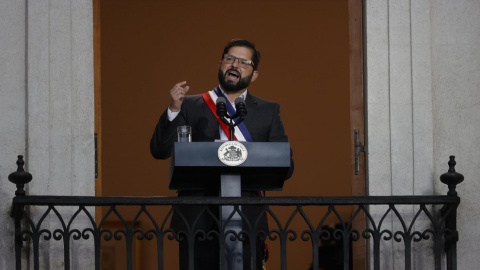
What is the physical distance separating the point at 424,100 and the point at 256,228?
5.53 ft

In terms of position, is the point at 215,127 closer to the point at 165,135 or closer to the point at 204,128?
the point at 204,128

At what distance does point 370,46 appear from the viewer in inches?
322

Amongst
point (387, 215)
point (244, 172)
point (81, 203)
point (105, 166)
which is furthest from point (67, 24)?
point (105, 166)

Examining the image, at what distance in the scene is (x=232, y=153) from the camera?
669 centimetres

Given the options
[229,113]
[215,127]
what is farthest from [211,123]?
[229,113]

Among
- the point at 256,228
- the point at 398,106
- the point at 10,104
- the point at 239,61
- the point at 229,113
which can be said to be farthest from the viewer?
the point at 398,106

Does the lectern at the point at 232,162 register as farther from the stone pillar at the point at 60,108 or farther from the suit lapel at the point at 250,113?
the stone pillar at the point at 60,108

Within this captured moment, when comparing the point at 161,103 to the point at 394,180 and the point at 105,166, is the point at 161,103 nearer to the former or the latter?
the point at 105,166

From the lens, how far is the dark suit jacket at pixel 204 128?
23.6ft

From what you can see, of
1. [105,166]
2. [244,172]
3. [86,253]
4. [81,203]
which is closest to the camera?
[244,172]

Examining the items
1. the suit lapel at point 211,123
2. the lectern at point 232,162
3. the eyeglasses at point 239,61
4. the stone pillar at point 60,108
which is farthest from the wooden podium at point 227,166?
the stone pillar at point 60,108

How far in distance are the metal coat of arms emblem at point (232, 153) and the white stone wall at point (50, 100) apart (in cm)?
151

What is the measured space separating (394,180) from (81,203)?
6.80 ft

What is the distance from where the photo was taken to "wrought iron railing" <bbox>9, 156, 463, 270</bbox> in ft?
23.5
